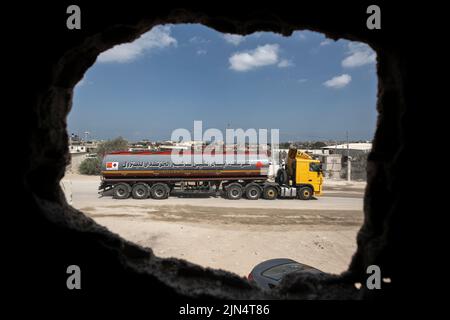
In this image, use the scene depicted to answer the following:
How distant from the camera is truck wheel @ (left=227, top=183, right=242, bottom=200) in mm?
18672

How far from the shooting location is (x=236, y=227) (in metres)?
12.1

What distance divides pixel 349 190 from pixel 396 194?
2310 centimetres

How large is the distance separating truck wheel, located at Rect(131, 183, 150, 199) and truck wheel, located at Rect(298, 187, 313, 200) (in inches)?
364

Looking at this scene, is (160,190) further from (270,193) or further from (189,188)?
(270,193)

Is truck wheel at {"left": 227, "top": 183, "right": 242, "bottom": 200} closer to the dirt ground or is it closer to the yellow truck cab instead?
the dirt ground

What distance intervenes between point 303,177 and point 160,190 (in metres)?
8.74

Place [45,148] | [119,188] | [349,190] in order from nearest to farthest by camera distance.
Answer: [45,148], [119,188], [349,190]

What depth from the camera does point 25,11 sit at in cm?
205

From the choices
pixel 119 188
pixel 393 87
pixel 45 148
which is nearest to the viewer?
pixel 393 87

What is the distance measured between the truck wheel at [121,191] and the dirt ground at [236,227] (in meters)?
0.52

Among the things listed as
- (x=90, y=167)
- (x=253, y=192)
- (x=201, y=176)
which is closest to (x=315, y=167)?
(x=253, y=192)

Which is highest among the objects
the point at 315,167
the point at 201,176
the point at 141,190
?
the point at 315,167

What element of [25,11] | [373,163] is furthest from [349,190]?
[25,11]

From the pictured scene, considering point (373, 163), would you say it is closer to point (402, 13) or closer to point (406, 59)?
point (406, 59)
